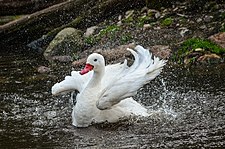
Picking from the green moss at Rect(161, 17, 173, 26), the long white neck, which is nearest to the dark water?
the long white neck

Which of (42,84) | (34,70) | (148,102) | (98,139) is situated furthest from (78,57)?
(98,139)

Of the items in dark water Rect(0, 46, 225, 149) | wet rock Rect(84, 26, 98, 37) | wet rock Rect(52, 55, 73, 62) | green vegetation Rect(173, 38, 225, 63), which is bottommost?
dark water Rect(0, 46, 225, 149)

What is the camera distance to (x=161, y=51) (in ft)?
46.1

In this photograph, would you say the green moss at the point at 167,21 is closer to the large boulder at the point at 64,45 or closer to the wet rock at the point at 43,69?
the large boulder at the point at 64,45

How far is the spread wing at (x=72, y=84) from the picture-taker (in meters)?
9.91

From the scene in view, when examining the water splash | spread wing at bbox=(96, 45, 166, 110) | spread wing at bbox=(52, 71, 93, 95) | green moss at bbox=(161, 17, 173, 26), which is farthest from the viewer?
green moss at bbox=(161, 17, 173, 26)

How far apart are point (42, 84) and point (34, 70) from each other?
77.7 inches

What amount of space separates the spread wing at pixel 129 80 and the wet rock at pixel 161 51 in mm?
4371

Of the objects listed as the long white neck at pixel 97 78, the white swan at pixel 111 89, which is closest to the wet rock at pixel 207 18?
the white swan at pixel 111 89

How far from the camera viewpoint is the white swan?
8977 millimetres

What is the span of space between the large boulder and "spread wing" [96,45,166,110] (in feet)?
20.8

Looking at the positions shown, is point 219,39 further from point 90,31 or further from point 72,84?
point 72,84

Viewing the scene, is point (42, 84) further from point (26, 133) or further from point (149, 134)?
point (149, 134)

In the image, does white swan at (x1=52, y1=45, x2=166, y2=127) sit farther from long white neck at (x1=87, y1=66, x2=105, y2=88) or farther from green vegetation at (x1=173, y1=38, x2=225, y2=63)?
green vegetation at (x1=173, y1=38, x2=225, y2=63)
